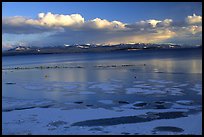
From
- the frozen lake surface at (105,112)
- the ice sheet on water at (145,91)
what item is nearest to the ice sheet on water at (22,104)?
the frozen lake surface at (105,112)

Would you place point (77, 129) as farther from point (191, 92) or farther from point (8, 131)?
point (191, 92)

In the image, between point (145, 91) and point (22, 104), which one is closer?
point (22, 104)

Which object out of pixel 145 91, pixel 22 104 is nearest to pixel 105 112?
pixel 22 104

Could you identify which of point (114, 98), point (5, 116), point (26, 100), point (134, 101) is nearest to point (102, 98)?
point (114, 98)

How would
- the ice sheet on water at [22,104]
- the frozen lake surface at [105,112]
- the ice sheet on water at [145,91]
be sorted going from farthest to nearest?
the ice sheet on water at [145,91]
the ice sheet on water at [22,104]
the frozen lake surface at [105,112]

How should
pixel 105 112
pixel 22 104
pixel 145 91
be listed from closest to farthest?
pixel 105 112, pixel 22 104, pixel 145 91

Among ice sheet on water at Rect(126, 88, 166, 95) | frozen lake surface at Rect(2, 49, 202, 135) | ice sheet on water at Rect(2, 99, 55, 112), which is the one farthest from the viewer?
ice sheet on water at Rect(126, 88, 166, 95)

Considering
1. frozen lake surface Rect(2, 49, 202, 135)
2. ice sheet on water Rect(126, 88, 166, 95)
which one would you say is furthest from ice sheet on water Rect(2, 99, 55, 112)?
ice sheet on water Rect(126, 88, 166, 95)

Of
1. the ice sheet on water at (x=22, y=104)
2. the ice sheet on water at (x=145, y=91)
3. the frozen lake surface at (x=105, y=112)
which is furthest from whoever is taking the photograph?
the ice sheet on water at (x=145, y=91)

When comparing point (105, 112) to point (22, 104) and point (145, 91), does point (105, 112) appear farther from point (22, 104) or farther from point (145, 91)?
point (145, 91)

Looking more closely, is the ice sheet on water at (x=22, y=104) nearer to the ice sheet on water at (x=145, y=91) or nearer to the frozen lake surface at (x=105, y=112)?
the frozen lake surface at (x=105, y=112)

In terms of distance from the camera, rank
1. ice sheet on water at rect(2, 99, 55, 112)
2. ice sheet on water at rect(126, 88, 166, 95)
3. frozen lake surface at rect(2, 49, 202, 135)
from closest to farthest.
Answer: frozen lake surface at rect(2, 49, 202, 135)
ice sheet on water at rect(2, 99, 55, 112)
ice sheet on water at rect(126, 88, 166, 95)

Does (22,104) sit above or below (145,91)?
above

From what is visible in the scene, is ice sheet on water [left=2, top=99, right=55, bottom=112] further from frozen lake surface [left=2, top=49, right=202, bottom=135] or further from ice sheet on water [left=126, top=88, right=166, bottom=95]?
ice sheet on water [left=126, top=88, right=166, bottom=95]
